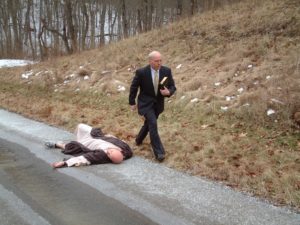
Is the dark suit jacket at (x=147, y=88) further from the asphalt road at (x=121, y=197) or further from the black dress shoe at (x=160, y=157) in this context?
the asphalt road at (x=121, y=197)

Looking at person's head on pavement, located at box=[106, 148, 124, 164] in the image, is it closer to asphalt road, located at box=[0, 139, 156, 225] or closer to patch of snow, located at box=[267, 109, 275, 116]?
asphalt road, located at box=[0, 139, 156, 225]

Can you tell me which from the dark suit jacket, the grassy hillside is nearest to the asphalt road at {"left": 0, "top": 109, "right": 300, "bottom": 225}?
the grassy hillside

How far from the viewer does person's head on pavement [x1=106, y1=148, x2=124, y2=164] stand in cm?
766

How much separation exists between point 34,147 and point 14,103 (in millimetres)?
6467

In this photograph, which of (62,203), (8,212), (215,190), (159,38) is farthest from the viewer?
(159,38)

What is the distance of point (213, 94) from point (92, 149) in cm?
473

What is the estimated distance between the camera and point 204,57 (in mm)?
14906

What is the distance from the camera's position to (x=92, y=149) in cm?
801

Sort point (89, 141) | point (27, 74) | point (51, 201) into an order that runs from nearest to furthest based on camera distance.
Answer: point (51, 201), point (89, 141), point (27, 74)

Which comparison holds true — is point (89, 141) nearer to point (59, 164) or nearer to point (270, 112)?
point (59, 164)

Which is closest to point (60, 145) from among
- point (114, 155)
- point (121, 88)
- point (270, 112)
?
point (114, 155)

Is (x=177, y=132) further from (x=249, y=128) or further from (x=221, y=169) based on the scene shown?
(x=221, y=169)

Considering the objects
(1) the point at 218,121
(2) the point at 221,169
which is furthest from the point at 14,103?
(2) the point at 221,169

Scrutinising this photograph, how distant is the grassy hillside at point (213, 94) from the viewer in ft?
24.7
